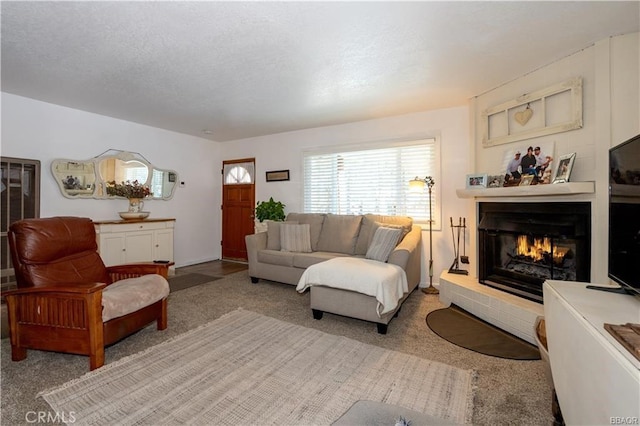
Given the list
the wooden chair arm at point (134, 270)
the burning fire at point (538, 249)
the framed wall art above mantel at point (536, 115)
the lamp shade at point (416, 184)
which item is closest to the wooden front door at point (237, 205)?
the wooden chair arm at point (134, 270)

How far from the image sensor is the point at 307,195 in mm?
5332

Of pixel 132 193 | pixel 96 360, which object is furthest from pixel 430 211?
pixel 132 193

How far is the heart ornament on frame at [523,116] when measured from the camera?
2.93 meters

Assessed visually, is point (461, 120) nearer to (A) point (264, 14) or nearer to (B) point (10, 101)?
(A) point (264, 14)

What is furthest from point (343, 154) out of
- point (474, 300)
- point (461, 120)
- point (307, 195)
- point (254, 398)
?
point (254, 398)

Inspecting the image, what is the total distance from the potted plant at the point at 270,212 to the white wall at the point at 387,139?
0.28m

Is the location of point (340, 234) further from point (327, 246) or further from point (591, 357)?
point (591, 357)

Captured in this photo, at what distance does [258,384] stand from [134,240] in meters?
3.52

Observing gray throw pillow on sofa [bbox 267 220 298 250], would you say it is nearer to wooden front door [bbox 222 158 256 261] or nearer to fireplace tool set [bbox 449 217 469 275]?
wooden front door [bbox 222 158 256 261]

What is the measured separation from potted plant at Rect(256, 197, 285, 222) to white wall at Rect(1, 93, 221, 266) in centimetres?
151

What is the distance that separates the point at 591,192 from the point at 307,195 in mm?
3822

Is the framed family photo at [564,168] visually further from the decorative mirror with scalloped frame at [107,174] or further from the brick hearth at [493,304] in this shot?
the decorative mirror with scalloped frame at [107,174]

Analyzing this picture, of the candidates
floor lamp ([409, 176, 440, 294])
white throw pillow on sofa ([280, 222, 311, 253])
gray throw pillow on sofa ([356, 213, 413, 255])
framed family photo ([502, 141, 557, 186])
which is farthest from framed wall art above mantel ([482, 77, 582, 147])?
white throw pillow on sofa ([280, 222, 311, 253])

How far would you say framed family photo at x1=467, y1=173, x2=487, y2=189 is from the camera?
10.6ft
